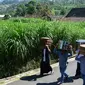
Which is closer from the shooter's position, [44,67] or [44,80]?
[44,80]

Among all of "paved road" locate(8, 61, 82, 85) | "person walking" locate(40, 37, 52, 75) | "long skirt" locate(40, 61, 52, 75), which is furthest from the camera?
"long skirt" locate(40, 61, 52, 75)

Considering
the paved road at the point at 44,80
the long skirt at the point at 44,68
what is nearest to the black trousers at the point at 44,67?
the long skirt at the point at 44,68

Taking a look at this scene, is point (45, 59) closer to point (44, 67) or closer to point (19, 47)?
point (44, 67)

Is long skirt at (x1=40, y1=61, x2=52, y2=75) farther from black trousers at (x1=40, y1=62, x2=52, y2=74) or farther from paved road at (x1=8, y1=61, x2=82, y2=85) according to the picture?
paved road at (x1=8, y1=61, x2=82, y2=85)

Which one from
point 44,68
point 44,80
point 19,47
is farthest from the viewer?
point 19,47

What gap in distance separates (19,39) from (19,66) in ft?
3.31

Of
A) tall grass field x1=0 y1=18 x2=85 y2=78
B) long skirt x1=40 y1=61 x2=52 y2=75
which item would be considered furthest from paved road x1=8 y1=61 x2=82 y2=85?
tall grass field x1=0 y1=18 x2=85 y2=78

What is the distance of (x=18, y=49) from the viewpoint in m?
9.94

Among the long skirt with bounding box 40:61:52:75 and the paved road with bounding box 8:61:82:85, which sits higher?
the long skirt with bounding box 40:61:52:75

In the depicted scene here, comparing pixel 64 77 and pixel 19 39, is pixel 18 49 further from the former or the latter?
pixel 64 77

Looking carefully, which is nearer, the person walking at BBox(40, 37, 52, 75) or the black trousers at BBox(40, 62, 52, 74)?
the person walking at BBox(40, 37, 52, 75)

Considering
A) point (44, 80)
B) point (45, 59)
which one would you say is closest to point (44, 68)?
point (45, 59)

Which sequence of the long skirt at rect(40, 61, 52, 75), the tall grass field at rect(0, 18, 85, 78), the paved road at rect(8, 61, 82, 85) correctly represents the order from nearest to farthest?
the paved road at rect(8, 61, 82, 85) < the long skirt at rect(40, 61, 52, 75) < the tall grass field at rect(0, 18, 85, 78)

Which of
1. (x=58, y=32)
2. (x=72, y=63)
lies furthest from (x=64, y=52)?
(x=58, y=32)
